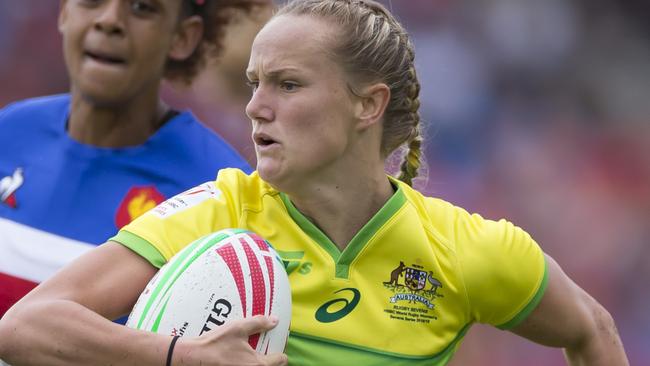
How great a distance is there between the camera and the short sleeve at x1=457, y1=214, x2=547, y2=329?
10.7 feet

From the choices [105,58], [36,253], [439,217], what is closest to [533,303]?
[439,217]

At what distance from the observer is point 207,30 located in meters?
4.88

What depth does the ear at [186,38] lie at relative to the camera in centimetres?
466

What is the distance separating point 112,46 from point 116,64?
2.9 inches

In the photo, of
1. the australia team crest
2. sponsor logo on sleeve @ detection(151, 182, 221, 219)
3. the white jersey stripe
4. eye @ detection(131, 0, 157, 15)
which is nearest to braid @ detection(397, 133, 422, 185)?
the australia team crest

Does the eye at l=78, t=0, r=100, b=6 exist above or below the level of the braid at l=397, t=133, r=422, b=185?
above

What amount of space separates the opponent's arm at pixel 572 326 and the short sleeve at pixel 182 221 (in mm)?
902

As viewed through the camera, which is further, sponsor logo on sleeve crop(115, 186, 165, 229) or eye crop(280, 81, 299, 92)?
sponsor logo on sleeve crop(115, 186, 165, 229)

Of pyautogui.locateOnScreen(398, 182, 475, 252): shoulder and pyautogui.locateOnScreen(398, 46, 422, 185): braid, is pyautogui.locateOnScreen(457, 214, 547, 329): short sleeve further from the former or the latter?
pyautogui.locateOnScreen(398, 46, 422, 185): braid

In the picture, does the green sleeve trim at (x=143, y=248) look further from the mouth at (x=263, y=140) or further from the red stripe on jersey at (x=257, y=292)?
the mouth at (x=263, y=140)

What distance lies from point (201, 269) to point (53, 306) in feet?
1.18

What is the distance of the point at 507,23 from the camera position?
8.85 m

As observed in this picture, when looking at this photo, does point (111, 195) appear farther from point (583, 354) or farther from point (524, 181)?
point (524, 181)

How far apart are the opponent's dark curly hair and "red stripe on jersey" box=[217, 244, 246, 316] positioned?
6.37 feet
